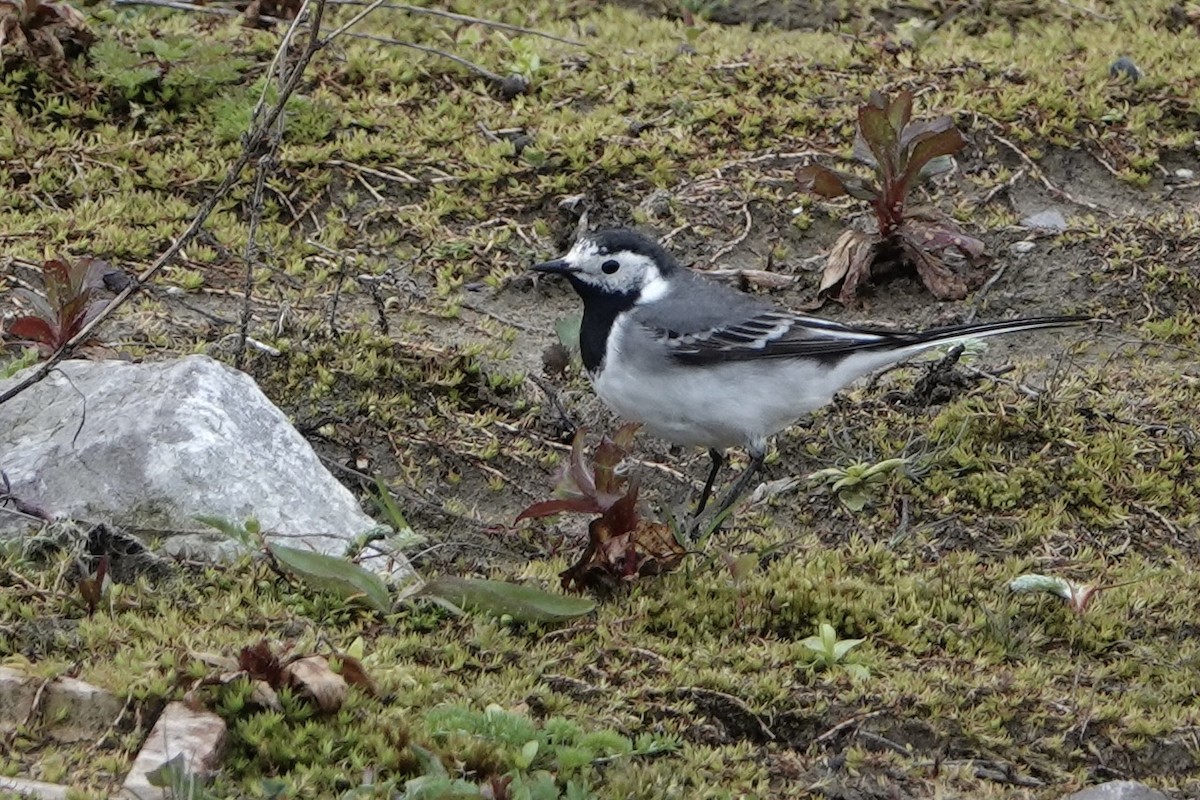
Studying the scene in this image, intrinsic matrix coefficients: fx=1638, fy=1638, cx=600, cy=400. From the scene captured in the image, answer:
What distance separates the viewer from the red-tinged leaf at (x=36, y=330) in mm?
5781

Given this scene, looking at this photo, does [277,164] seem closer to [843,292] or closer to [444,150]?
[444,150]

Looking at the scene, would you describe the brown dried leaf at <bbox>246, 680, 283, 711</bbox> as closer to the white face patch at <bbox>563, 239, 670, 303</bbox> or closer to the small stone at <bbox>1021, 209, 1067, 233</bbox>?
the white face patch at <bbox>563, 239, 670, 303</bbox>

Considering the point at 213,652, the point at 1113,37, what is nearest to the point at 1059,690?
the point at 213,652

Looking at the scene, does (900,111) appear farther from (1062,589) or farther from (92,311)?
(92,311)

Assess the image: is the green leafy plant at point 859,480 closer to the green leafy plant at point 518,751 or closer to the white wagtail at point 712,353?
the white wagtail at point 712,353

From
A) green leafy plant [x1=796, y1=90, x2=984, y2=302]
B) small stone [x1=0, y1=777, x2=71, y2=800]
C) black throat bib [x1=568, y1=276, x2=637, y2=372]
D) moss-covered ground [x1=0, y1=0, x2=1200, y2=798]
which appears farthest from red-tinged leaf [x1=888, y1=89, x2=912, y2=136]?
small stone [x1=0, y1=777, x2=71, y2=800]

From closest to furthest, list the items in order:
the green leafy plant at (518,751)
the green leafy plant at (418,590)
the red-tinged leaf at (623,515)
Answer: the green leafy plant at (518,751), the green leafy plant at (418,590), the red-tinged leaf at (623,515)

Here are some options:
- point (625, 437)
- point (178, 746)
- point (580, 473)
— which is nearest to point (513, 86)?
point (625, 437)

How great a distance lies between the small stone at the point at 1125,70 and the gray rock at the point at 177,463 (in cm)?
538

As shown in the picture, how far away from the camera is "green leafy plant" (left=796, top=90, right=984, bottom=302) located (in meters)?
6.99

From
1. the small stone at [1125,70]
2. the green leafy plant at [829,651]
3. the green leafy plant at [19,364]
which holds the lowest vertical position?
the green leafy plant at [829,651]

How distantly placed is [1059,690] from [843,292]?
2.91 metres

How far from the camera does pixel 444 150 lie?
8266 mm

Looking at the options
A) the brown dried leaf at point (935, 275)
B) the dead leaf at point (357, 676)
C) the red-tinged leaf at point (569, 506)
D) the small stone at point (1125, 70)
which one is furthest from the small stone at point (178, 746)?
the small stone at point (1125, 70)
